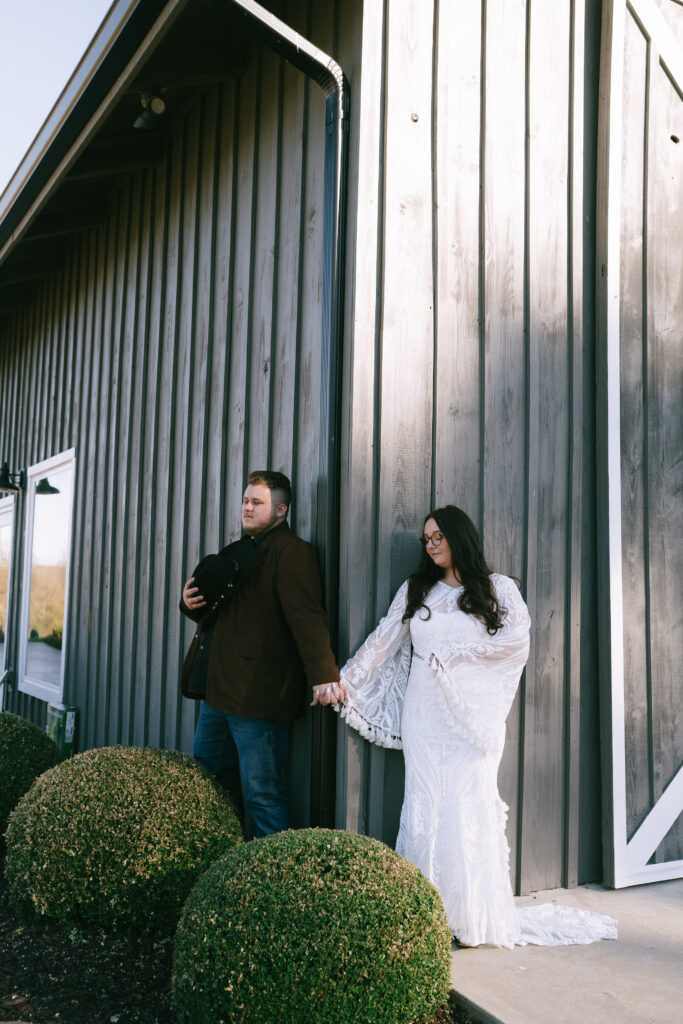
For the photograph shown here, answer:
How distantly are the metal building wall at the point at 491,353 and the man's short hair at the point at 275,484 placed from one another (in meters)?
0.38

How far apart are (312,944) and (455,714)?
3.73 feet

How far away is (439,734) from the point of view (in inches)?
127

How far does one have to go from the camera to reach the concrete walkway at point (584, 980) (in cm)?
257

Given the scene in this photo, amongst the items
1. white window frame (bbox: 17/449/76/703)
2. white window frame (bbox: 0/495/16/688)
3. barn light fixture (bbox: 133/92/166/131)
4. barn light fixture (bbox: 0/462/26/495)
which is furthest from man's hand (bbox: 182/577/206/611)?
white window frame (bbox: 0/495/16/688)

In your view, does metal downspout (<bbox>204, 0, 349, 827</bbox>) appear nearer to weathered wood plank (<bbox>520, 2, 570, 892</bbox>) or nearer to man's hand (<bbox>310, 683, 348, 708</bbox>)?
man's hand (<bbox>310, 683, 348, 708</bbox>)

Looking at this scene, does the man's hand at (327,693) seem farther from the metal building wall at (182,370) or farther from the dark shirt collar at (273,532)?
the dark shirt collar at (273,532)

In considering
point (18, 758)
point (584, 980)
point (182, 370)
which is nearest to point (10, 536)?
point (182, 370)

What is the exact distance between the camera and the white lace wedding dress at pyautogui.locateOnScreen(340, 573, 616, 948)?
10.1 feet

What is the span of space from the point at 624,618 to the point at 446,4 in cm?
295

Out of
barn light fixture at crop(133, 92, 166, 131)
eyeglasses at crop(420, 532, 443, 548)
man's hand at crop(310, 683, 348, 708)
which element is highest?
barn light fixture at crop(133, 92, 166, 131)

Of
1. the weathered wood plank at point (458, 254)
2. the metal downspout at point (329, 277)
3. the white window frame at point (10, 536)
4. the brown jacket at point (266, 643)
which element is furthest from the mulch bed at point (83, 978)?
the white window frame at point (10, 536)

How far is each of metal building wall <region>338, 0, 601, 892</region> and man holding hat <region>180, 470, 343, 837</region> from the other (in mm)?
237

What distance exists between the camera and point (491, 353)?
12.6ft

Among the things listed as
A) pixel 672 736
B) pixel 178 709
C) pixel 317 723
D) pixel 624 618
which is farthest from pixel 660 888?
pixel 178 709
